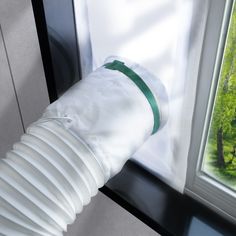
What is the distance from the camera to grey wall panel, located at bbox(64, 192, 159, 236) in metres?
0.98

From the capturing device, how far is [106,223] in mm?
1009

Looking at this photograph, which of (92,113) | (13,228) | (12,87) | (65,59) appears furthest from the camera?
(12,87)

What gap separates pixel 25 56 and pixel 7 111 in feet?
0.87

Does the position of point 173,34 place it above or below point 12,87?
above

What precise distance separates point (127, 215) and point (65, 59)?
1.58 feet

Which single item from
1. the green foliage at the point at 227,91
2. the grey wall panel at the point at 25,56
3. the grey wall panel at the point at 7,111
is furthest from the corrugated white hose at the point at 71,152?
the grey wall panel at the point at 7,111

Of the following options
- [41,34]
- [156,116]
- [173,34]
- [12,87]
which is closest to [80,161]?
[156,116]

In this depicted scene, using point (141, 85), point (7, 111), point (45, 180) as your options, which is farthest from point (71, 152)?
point (7, 111)

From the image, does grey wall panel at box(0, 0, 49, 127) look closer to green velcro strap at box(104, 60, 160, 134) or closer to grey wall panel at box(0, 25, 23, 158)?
grey wall panel at box(0, 25, 23, 158)

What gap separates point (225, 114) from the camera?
0.94 m

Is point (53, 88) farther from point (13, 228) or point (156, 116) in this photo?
point (13, 228)

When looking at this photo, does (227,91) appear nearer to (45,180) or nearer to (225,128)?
(225,128)

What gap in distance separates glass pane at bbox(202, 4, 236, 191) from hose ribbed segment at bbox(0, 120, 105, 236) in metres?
0.35

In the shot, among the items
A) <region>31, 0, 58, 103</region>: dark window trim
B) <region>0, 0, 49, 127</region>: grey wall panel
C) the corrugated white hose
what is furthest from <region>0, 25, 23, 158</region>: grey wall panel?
the corrugated white hose
